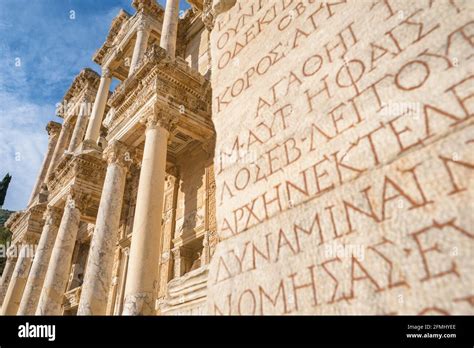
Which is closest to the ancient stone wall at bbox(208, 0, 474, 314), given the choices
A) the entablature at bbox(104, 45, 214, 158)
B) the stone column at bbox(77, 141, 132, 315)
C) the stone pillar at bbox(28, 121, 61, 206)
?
the stone column at bbox(77, 141, 132, 315)

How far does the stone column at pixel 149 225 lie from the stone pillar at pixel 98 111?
6503 mm

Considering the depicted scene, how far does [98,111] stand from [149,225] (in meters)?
10.6

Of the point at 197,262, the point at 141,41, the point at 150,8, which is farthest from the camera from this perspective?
the point at 150,8

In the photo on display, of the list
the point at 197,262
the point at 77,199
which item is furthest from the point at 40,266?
the point at 197,262

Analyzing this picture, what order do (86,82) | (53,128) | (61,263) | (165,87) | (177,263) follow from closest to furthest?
1. (165,87)
2. (177,263)
3. (61,263)
4. (86,82)
5. (53,128)

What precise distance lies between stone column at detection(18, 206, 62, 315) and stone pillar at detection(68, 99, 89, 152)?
3.70m

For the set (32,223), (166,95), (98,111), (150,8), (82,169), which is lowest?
(166,95)

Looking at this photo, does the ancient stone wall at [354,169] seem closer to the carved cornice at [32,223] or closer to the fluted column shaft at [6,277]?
the carved cornice at [32,223]

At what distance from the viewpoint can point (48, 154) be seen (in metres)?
21.2

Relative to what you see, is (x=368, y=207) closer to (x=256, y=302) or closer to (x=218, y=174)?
(x=256, y=302)

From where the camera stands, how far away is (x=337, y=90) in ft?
5.87

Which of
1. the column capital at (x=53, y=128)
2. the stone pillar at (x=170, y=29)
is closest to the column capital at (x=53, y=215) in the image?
the stone pillar at (x=170, y=29)

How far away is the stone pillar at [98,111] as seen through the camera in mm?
14524

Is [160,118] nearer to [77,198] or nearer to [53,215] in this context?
[77,198]
